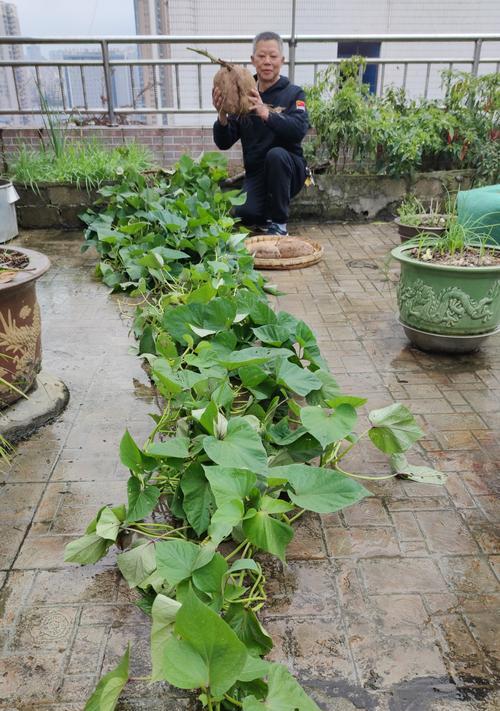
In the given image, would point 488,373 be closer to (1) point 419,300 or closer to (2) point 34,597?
(1) point 419,300

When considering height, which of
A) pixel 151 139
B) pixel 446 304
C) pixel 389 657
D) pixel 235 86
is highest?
pixel 235 86

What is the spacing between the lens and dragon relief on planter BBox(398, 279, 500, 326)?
8.86ft

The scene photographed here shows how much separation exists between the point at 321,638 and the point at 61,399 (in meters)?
1.43

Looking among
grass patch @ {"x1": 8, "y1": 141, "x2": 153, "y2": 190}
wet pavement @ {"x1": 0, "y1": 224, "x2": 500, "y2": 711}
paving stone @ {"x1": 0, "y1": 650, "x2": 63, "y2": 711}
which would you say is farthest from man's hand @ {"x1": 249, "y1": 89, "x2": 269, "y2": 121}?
paving stone @ {"x1": 0, "y1": 650, "x2": 63, "y2": 711}

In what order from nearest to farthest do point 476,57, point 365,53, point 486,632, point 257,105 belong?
point 486,632, point 257,105, point 476,57, point 365,53

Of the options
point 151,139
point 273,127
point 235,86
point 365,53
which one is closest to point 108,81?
point 151,139

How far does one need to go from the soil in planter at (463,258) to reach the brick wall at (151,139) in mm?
3488

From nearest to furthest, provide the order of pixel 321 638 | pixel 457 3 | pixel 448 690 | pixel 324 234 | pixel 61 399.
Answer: pixel 448 690
pixel 321 638
pixel 61 399
pixel 324 234
pixel 457 3

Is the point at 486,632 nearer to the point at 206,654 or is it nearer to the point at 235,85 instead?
the point at 206,654

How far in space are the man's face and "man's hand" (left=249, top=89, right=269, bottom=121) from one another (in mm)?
285

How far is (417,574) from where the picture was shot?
1572 mm

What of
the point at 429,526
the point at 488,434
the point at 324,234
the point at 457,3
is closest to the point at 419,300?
the point at 488,434

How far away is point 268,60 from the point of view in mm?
4449

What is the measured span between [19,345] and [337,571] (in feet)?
4.55
